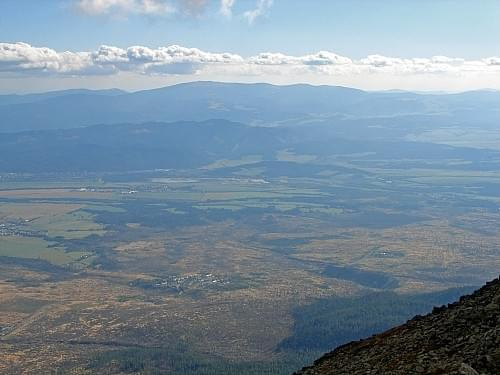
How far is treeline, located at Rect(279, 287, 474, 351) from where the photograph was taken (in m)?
102

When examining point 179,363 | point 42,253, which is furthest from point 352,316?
point 42,253

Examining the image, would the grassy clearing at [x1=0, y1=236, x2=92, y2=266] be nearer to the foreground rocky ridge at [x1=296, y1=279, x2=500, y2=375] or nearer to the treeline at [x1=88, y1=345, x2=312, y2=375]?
the treeline at [x1=88, y1=345, x2=312, y2=375]

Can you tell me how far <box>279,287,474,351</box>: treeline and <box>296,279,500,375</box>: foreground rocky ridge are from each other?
74.9 metres

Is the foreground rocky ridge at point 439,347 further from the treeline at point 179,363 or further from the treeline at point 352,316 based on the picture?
the treeline at point 352,316

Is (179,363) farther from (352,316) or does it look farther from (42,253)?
(42,253)

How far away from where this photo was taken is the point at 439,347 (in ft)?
68.0

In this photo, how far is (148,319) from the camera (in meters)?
120

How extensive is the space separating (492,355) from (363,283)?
13316 centimetres

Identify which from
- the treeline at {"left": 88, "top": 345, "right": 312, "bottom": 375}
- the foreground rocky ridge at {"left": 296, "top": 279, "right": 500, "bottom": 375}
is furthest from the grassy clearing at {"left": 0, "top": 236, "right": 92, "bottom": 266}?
the foreground rocky ridge at {"left": 296, "top": 279, "right": 500, "bottom": 375}

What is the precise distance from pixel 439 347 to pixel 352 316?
9449 centimetres

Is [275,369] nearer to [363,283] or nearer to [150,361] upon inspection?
[150,361]

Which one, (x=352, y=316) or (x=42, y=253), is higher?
(x=352, y=316)

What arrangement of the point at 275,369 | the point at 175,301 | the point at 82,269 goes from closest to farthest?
the point at 275,369 < the point at 175,301 < the point at 82,269

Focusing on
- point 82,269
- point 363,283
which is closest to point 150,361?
point 363,283
